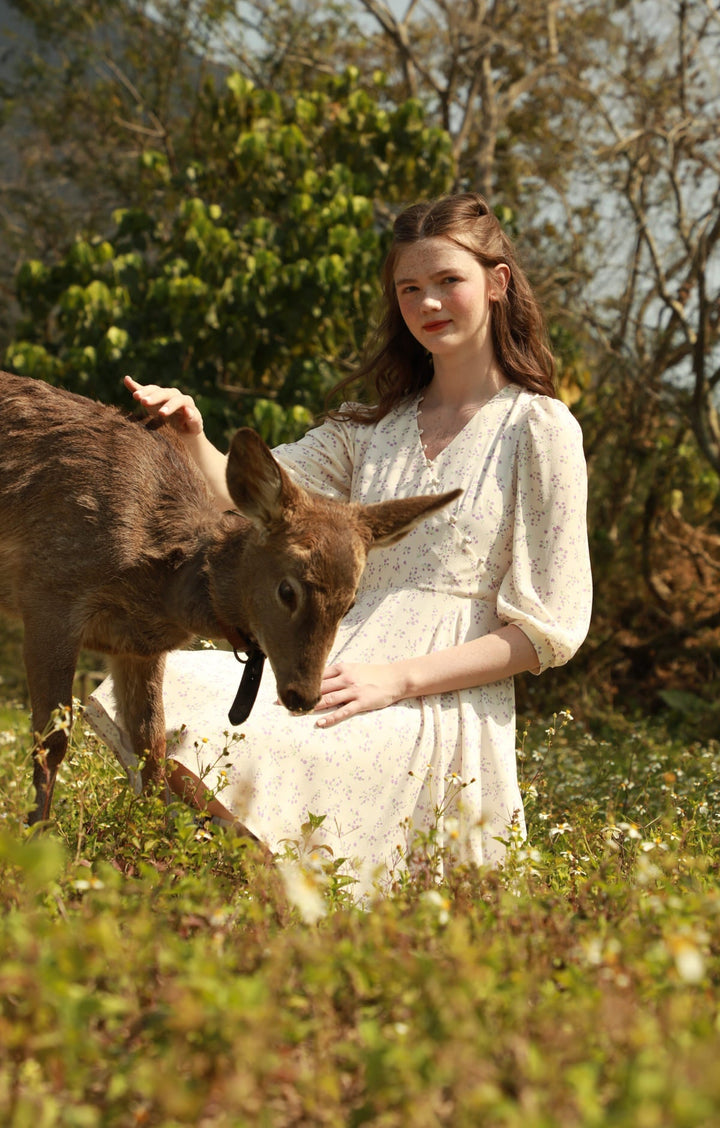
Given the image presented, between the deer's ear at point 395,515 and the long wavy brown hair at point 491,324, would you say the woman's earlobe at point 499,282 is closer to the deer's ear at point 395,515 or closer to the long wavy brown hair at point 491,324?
the long wavy brown hair at point 491,324

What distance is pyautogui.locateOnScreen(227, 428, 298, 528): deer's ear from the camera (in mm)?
4031

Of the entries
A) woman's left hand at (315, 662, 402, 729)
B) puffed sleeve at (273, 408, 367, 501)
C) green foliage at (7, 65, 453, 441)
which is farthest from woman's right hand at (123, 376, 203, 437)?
green foliage at (7, 65, 453, 441)

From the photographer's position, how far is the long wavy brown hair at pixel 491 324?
5105 millimetres

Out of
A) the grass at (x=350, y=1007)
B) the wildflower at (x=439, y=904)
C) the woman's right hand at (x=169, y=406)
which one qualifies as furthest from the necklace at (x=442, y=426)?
the wildflower at (x=439, y=904)

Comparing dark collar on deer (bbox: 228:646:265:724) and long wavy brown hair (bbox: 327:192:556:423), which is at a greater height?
long wavy brown hair (bbox: 327:192:556:423)

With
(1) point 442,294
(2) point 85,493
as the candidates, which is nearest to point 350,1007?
(2) point 85,493

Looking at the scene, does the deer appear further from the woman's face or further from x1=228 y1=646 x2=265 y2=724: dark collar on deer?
the woman's face

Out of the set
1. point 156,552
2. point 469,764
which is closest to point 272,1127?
point 469,764

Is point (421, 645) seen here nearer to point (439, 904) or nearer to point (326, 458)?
point (326, 458)

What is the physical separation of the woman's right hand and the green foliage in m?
4.37

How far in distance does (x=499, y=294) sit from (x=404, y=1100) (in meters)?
3.94

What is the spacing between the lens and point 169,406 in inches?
195

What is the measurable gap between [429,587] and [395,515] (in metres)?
0.57

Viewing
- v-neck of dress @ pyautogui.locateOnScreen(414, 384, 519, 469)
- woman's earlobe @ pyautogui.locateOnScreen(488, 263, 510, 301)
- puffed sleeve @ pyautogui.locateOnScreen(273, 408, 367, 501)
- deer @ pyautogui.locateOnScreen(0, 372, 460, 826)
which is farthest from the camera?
puffed sleeve @ pyautogui.locateOnScreen(273, 408, 367, 501)
